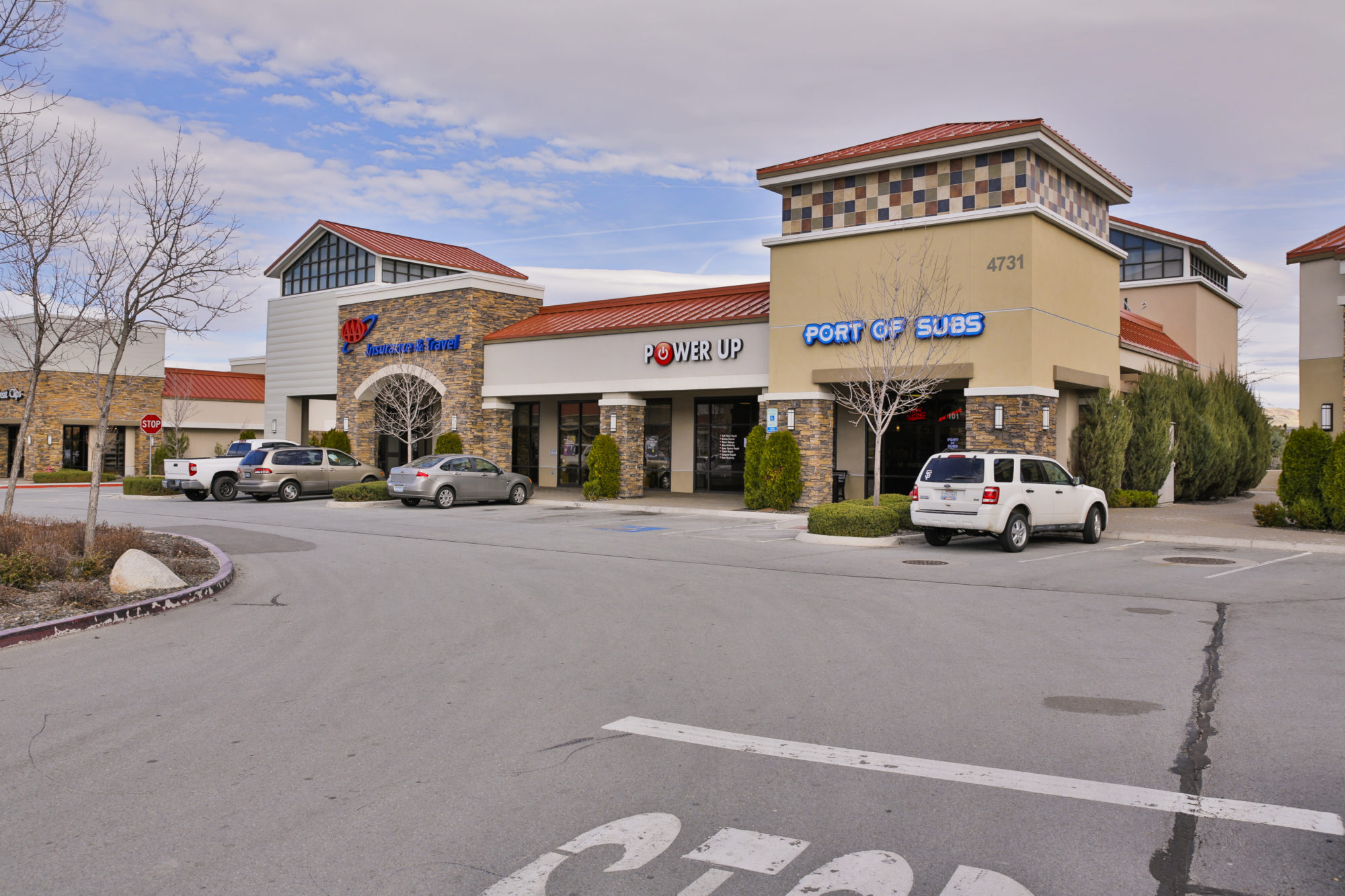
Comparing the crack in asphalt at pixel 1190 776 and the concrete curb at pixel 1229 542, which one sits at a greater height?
the concrete curb at pixel 1229 542

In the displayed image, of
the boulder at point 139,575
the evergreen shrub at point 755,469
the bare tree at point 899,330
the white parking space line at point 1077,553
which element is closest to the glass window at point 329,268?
the evergreen shrub at point 755,469

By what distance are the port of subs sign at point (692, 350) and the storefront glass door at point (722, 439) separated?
9.26 ft

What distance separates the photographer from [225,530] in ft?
66.3

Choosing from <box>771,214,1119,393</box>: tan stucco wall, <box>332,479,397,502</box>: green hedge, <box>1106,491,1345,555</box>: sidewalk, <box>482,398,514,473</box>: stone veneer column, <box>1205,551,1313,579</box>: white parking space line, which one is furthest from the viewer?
<box>482,398,514,473</box>: stone veneer column

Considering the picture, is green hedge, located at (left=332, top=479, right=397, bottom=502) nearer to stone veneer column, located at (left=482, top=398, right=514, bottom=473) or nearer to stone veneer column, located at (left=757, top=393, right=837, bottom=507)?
stone veneer column, located at (left=482, top=398, right=514, bottom=473)

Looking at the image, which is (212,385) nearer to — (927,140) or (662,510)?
(662,510)

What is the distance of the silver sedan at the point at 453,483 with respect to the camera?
2633 cm

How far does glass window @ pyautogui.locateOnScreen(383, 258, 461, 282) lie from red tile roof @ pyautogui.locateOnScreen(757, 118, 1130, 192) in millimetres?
19848

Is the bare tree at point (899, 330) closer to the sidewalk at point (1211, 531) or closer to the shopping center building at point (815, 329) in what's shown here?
the shopping center building at point (815, 329)

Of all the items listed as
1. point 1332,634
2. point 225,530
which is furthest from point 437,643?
point 225,530

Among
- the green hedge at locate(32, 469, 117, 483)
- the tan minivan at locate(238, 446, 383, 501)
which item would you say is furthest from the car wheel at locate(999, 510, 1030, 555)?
the green hedge at locate(32, 469, 117, 483)

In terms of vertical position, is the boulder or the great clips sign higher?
the great clips sign

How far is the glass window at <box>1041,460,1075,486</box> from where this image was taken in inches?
704

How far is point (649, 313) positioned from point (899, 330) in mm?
10092
